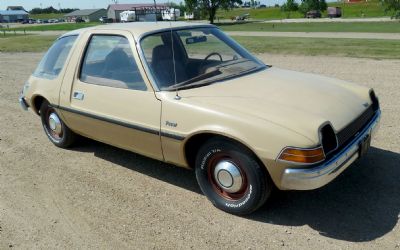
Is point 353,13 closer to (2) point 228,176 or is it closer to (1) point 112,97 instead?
(1) point 112,97

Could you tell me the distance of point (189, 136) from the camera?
139 inches

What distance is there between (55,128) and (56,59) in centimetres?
96

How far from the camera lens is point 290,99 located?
11.5 feet

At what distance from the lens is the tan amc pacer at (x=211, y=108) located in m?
3.11

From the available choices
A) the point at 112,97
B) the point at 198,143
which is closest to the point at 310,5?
the point at 112,97

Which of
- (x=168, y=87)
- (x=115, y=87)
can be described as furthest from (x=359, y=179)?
(x=115, y=87)

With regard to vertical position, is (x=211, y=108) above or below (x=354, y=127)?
above

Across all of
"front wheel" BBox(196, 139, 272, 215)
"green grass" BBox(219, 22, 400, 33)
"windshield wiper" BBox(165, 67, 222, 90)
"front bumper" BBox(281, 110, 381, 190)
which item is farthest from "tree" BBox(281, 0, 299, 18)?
"front bumper" BBox(281, 110, 381, 190)

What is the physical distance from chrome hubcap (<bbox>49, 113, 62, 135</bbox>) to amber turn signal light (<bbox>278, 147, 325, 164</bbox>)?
3.43 meters

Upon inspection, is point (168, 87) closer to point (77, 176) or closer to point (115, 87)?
point (115, 87)

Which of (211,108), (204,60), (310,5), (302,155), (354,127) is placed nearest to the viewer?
(302,155)

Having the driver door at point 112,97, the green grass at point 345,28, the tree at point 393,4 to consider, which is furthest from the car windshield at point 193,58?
the green grass at point 345,28

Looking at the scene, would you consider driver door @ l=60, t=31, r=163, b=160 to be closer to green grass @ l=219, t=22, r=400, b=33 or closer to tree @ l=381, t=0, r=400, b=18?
tree @ l=381, t=0, r=400, b=18

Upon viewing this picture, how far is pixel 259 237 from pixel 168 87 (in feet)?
5.32
